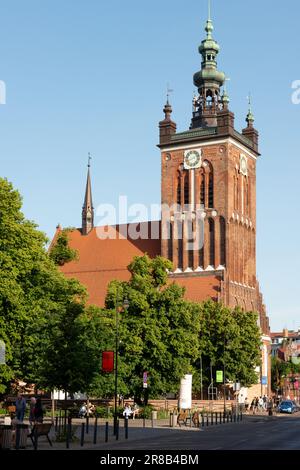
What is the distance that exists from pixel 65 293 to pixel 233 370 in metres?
27.7

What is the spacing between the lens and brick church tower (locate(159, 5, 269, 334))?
91.6m

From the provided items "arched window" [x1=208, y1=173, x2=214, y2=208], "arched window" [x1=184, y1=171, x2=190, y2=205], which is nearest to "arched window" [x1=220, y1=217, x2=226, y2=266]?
"arched window" [x1=208, y1=173, x2=214, y2=208]

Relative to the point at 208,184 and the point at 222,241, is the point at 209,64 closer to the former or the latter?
the point at 208,184

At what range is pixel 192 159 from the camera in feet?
312

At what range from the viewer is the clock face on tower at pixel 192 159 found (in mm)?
94688

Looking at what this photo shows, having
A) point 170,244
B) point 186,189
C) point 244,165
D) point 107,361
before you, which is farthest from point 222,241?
point 107,361

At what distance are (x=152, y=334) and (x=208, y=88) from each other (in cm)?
4490

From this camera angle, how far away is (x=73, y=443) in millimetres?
31938

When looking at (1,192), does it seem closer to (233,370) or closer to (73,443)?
(73,443)

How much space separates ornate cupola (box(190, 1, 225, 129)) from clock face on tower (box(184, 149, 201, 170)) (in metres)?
4.08

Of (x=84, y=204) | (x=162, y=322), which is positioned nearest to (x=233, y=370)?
(x=162, y=322)

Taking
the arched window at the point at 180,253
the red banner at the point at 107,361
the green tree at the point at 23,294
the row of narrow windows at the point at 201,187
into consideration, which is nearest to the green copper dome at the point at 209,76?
the row of narrow windows at the point at 201,187

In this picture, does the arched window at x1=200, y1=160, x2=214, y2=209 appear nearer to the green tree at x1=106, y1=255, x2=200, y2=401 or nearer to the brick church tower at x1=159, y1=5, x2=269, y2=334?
the brick church tower at x1=159, y1=5, x2=269, y2=334
